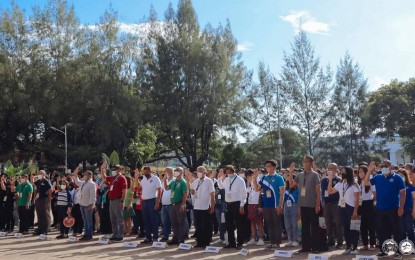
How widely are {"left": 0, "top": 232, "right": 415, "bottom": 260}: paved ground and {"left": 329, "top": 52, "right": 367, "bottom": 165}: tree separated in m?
32.3

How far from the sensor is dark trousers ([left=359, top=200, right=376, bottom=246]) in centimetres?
1023

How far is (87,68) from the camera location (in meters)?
40.6

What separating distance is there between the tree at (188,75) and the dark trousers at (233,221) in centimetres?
2867

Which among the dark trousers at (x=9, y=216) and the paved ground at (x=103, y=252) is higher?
the dark trousers at (x=9, y=216)

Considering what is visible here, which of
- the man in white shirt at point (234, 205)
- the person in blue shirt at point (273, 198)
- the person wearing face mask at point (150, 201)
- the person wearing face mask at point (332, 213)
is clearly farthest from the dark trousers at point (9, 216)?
the person wearing face mask at point (332, 213)

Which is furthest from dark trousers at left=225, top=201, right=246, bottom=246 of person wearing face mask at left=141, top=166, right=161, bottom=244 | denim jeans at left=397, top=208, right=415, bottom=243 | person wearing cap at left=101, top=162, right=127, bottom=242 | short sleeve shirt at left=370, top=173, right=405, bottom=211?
denim jeans at left=397, top=208, right=415, bottom=243

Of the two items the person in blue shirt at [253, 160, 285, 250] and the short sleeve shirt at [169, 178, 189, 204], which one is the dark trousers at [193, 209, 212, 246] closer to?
the short sleeve shirt at [169, 178, 189, 204]

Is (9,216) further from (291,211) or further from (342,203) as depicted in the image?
(342,203)

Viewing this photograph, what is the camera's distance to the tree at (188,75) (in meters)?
40.2

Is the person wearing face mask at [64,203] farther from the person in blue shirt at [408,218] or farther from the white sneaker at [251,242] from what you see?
the person in blue shirt at [408,218]

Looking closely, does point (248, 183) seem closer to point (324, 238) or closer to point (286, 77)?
point (324, 238)

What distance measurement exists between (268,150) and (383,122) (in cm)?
1057

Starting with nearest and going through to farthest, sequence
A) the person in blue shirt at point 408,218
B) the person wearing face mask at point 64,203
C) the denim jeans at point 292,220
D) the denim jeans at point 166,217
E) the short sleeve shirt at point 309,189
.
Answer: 1. the person in blue shirt at point 408,218
2. the short sleeve shirt at point 309,189
3. the denim jeans at point 292,220
4. the denim jeans at point 166,217
5. the person wearing face mask at point 64,203

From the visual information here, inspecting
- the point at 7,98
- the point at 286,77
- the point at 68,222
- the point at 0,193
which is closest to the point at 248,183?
the point at 68,222
